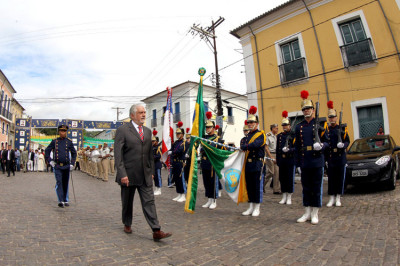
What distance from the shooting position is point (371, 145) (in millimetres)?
8500

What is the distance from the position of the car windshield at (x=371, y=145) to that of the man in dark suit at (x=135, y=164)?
7127 millimetres

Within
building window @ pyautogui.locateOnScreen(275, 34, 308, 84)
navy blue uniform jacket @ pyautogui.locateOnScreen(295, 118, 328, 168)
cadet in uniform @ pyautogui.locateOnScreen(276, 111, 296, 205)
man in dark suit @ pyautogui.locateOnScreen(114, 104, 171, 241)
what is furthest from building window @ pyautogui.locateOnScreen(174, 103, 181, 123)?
man in dark suit @ pyautogui.locateOnScreen(114, 104, 171, 241)

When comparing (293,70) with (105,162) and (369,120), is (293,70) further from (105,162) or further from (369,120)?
(105,162)

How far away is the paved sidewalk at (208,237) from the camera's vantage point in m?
3.03

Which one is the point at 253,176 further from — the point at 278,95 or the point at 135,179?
the point at 278,95

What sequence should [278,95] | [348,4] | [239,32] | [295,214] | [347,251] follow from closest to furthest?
[347,251] → [295,214] → [348,4] → [278,95] → [239,32]

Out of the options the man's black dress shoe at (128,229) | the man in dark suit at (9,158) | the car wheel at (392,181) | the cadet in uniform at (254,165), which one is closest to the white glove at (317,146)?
the cadet in uniform at (254,165)

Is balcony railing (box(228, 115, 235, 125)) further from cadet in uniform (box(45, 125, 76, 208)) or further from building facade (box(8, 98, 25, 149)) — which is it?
building facade (box(8, 98, 25, 149))

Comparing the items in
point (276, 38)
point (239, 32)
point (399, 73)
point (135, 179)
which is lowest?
point (135, 179)

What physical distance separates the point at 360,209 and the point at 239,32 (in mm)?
14001

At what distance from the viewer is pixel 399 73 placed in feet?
37.0

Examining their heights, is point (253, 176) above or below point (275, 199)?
above

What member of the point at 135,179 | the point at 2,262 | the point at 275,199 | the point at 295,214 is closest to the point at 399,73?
the point at 275,199

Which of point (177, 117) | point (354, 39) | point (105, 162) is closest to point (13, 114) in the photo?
point (177, 117)
